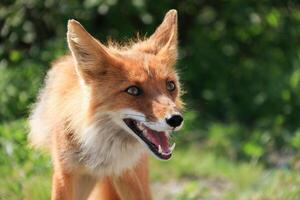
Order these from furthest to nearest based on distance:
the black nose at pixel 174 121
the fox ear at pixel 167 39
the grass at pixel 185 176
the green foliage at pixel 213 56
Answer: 1. the green foliage at pixel 213 56
2. the grass at pixel 185 176
3. the fox ear at pixel 167 39
4. the black nose at pixel 174 121

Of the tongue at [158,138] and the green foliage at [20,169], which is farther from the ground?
the tongue at [158,138]

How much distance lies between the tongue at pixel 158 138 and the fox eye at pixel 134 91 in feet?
0.93

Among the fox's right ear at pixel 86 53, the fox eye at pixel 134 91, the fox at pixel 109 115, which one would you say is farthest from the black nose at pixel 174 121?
the fox's right ear at pixel 86 53

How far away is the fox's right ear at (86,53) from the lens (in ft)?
18.7

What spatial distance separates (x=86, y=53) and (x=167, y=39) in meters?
0.96

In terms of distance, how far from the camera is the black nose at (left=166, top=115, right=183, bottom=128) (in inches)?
213

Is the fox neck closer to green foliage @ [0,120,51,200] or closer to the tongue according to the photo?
the tongue

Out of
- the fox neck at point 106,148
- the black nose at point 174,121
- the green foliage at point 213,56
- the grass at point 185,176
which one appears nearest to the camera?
the black nose at point 174,121

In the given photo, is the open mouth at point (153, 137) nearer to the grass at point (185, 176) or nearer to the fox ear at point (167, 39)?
the fox ear at point (167, 39)

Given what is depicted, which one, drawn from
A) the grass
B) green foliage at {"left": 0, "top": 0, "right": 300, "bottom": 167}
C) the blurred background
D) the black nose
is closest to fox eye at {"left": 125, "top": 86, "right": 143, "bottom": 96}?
the black nose

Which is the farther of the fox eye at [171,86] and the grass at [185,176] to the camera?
the grass at [185,176]

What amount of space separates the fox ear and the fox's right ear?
1.84ft

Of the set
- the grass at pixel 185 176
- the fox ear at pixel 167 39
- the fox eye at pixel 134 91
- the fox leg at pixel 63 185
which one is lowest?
the grass at pixel 185 176

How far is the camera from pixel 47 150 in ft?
21.4
